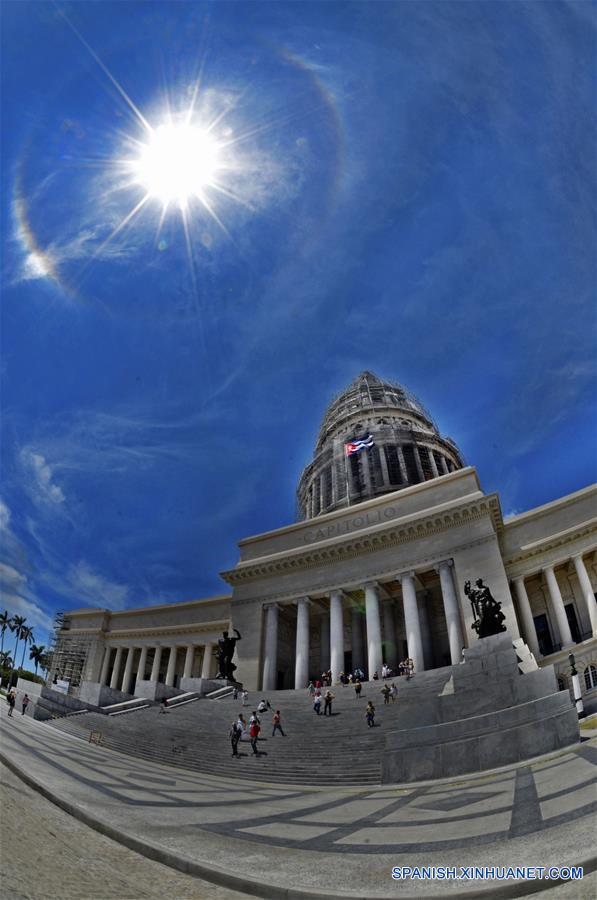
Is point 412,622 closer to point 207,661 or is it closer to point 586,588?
point 586,588

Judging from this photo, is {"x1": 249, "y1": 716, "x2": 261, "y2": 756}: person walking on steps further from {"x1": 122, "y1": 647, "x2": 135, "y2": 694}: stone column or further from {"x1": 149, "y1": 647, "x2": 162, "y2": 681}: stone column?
{"x1": 122, "y1": 647, "x2": 135, "y2": 694}: stone column

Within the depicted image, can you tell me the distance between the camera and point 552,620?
35219mm

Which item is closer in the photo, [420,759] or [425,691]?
[420,759]

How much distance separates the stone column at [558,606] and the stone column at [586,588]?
1.57 m

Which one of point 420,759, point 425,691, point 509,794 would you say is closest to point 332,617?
point 425,691

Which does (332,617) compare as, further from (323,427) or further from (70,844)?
(323,427)

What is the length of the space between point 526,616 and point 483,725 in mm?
26271

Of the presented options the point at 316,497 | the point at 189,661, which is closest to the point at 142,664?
the point at 189,661

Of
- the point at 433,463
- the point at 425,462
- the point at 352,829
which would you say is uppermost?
the point at 425,462

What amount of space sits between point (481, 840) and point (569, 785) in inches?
129

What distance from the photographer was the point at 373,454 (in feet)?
201

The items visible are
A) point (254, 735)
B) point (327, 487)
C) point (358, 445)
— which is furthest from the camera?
point (327, 487)

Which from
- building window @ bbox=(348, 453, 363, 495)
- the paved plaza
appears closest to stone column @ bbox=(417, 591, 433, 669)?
building window @ bbox=(348, 453, 363, 495)

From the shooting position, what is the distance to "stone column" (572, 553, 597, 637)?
105 ft
